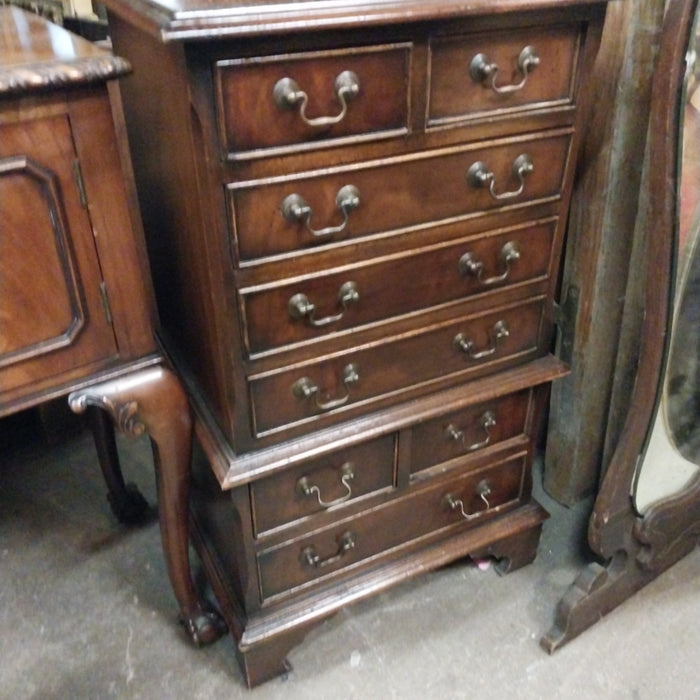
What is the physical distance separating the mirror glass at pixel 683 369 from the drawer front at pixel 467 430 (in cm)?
22

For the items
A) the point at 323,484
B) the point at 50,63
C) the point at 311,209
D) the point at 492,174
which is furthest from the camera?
the point at 323,484

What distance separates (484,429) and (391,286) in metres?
0.38

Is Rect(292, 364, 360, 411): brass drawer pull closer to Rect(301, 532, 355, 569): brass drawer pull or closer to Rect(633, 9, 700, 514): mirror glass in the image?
Rect(301, 532, 355, 569): brass drawer pull

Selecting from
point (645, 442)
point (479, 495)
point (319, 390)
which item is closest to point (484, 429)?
point (479, 495)

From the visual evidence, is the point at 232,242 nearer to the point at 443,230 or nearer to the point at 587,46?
the point at 443,230

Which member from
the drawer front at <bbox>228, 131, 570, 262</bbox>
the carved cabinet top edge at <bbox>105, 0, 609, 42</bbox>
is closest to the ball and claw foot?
the drawer front at <bbox>228, 131, 570, 262</bbox>

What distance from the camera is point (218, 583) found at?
4.35ft

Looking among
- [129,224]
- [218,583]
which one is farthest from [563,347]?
[129,224]

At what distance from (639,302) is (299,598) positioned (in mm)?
815

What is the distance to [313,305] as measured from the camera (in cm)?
96

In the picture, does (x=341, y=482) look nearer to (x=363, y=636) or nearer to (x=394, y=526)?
(x=394, y=526)

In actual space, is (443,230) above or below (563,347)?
above

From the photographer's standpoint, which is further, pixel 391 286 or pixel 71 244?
pixel 391 286

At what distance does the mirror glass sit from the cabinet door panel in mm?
796
